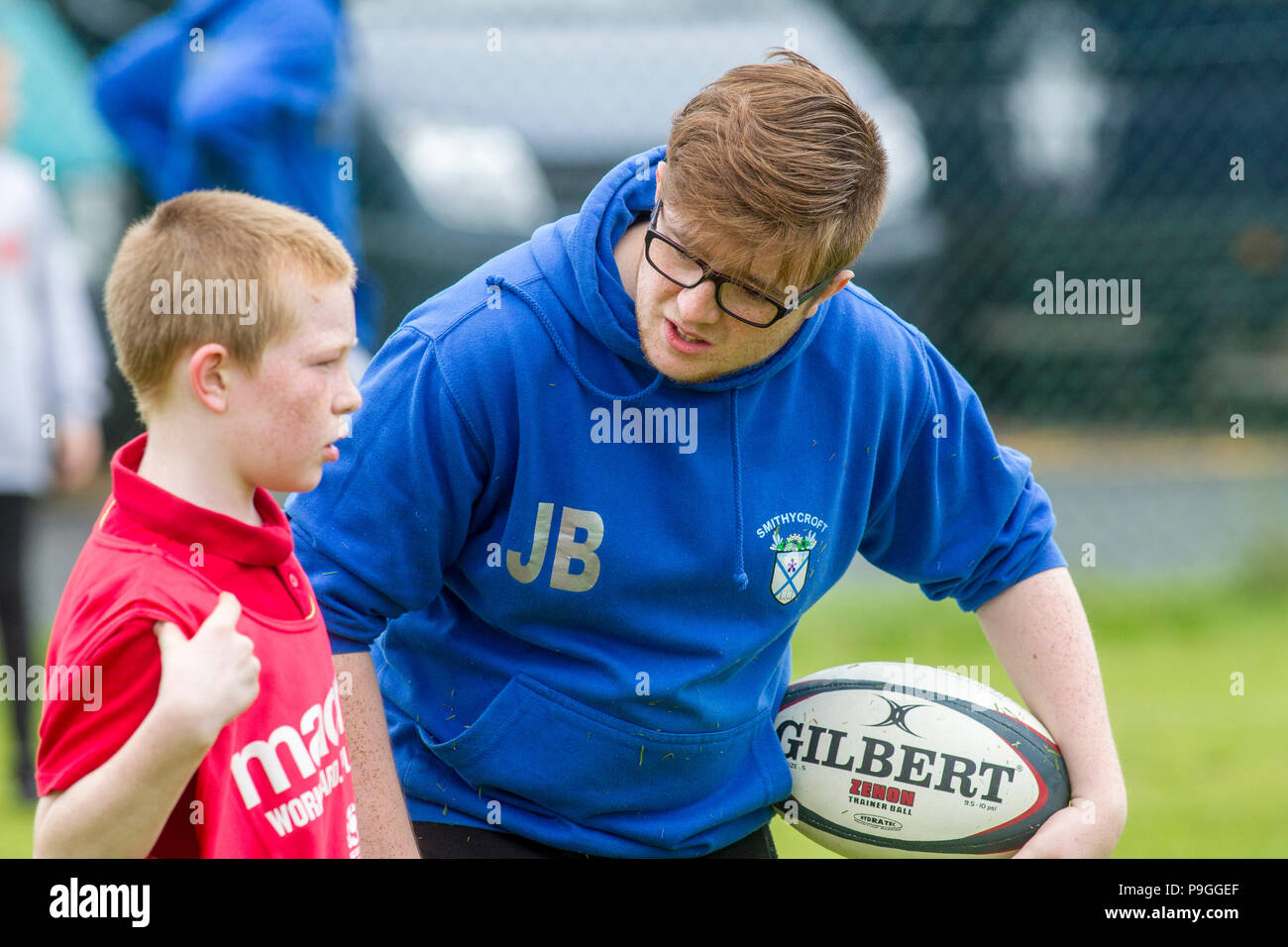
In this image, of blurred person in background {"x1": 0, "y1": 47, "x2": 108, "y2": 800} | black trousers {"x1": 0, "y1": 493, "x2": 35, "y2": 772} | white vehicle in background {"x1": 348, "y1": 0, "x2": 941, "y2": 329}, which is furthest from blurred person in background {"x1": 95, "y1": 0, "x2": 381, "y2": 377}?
white vehicle in background {"x1": 348, "y1": 0, "x2": 941, "y2": 329}

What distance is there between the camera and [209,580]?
179cm

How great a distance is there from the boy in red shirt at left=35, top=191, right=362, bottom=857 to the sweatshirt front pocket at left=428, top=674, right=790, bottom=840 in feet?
0.91

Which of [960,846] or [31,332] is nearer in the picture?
[960,846]

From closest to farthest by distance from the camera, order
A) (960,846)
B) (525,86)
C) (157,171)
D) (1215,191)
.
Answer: (960,846) → (157,171) → (525,86) → (1215,191)

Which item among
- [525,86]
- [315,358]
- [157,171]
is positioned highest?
[525,86]

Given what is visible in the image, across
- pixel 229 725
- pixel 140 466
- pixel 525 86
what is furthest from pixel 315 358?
pixel 525 86

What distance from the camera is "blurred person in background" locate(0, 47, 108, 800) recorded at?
179 inches

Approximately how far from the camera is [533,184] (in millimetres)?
6344

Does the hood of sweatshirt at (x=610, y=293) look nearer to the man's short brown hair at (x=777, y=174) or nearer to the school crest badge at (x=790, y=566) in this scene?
the school crest badge at (x=790, y=566)

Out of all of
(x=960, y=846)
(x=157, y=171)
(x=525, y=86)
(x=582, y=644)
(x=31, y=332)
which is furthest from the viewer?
(x=525, y=86)

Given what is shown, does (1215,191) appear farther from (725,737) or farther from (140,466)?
(140,466)

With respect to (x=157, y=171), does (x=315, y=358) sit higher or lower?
lower

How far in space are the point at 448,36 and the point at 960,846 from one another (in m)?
5.01

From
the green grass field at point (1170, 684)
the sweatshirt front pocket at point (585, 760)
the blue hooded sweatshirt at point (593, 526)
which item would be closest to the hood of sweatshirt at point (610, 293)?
the blue hooded sweatshirt at point (593, 526)
